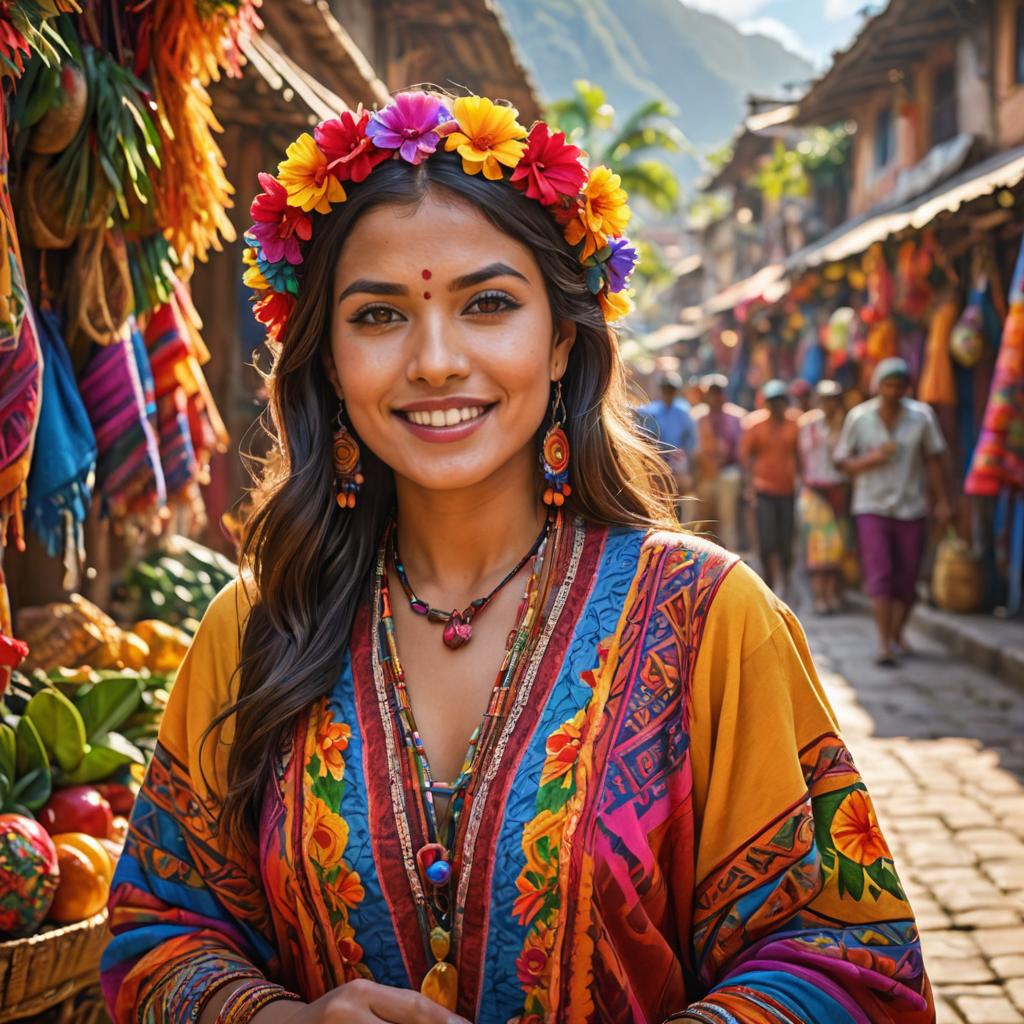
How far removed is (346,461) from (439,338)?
37cm

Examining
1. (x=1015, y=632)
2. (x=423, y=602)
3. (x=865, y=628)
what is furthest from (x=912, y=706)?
(x=423, y=602)

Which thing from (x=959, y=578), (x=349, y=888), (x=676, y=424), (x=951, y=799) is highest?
(x=676, y=424)

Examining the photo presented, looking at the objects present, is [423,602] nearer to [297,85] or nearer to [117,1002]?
[117,1002]

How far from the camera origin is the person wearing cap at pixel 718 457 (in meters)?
12.6

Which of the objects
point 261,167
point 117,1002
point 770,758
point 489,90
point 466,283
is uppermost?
point 489,90

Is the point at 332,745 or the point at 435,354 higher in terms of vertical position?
the point at 435,354

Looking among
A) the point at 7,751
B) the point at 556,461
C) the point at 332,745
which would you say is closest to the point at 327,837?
the point at 332,745

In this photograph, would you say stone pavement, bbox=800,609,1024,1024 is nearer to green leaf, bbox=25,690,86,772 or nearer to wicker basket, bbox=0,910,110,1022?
wicker basket, bbox=0,910,110,1022

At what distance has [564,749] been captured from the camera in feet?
5.81

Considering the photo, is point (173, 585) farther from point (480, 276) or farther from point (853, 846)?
point (853, 846)

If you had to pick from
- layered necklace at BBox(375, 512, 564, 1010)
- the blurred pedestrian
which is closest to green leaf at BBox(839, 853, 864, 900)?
layered necklace at BBox(375, 512, 564, 1010)

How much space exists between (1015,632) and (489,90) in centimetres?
814

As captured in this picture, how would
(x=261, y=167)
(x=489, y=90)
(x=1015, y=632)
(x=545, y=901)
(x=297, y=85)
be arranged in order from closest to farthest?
(x=545, y=901)
(x=297, y=85)
(x=261, y=167)
(x=1015, y=632)
(x=489, y=90)

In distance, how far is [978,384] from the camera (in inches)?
420
